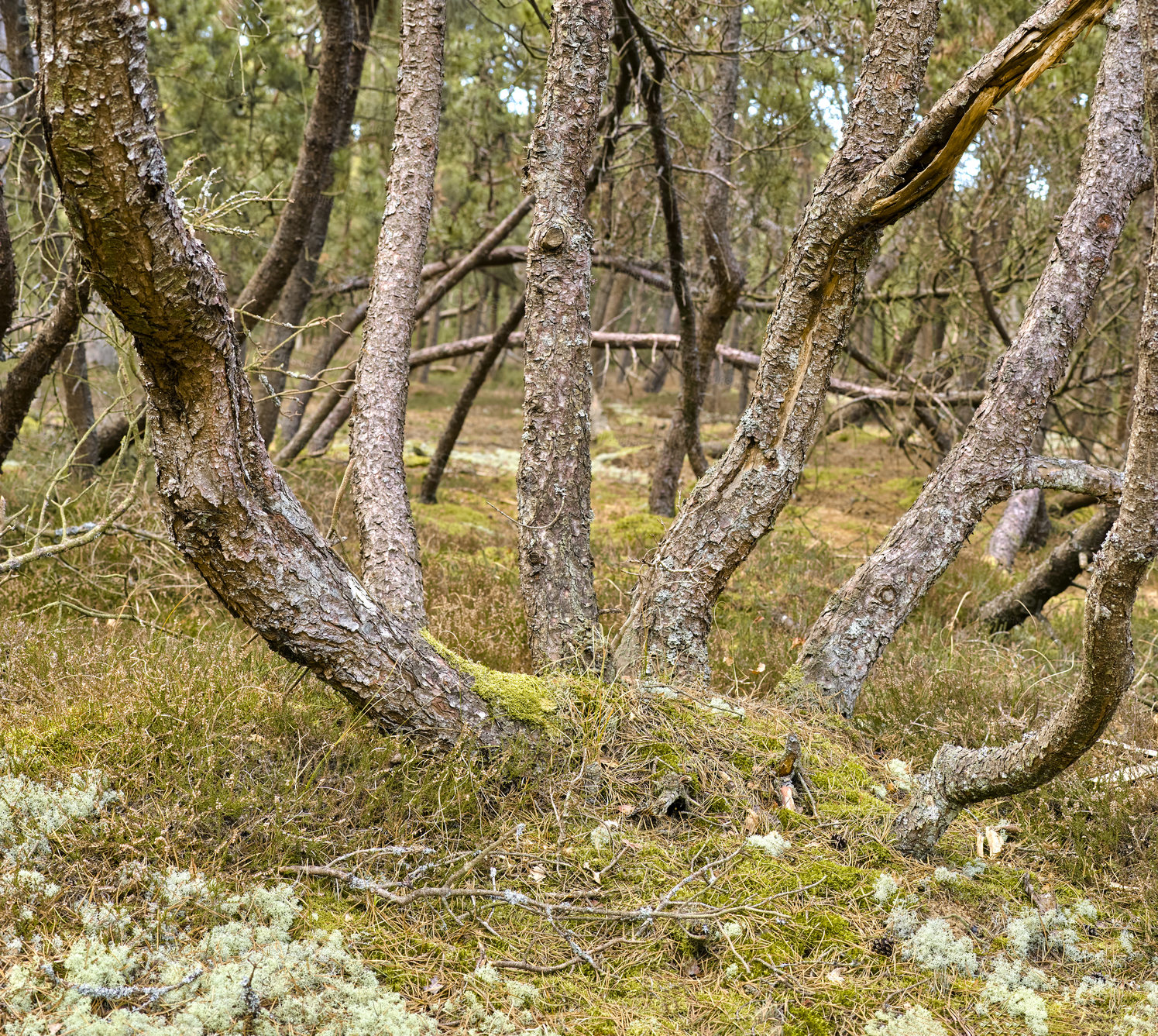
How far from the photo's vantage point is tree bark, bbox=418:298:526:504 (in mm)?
6992

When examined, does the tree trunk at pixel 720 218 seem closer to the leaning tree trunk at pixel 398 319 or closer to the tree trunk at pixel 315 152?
the tree trunk at pixel 315 152

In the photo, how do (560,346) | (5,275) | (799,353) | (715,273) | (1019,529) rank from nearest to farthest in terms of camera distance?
(799,353), (560,346), (5,275), (715,273), (1019,529)

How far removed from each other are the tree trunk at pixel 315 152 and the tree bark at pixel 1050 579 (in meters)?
5.45

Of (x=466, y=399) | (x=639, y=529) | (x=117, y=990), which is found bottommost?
(x=117, y=990)

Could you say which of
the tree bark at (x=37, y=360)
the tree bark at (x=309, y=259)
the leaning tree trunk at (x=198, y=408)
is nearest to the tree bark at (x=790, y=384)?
the leaning tree trunk at (x=198, y=408)

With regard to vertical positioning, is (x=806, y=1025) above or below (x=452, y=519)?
below

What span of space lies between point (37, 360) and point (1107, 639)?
529 centimetres

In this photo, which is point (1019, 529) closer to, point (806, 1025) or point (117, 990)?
Result: point (806, 1025)

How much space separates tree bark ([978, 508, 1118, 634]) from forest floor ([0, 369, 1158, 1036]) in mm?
1596

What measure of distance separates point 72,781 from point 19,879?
338 mm

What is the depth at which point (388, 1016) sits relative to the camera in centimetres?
221

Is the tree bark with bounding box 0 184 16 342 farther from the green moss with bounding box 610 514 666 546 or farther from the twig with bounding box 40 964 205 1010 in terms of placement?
the green moss with bounding box 610 514 666 546

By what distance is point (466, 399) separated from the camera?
786cm

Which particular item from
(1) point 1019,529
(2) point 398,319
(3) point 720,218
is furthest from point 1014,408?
(1) point 1019,529
